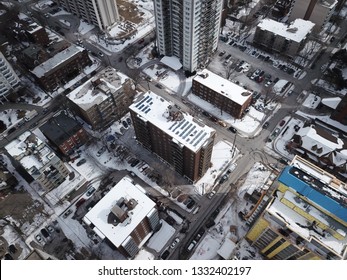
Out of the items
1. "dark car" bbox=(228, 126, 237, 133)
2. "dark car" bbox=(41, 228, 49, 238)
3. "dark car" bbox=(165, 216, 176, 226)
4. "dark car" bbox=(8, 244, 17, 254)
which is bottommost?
"dark car" bbox=(8, 244, 17, 254)

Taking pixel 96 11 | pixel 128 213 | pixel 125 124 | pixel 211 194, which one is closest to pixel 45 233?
pixel 128 213

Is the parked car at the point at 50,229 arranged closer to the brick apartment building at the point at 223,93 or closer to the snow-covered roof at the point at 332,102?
the brick apartment building at the point at 223,93

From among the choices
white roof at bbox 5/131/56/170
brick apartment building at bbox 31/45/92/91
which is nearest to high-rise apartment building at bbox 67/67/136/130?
white roof at bbox 5/131/56/170

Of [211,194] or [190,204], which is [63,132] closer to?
[190,204]

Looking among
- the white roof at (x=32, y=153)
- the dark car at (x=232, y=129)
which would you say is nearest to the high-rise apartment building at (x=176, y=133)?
the dark car at (x=232, y=129)

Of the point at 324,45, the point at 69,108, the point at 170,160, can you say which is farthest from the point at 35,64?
the point at 324,45

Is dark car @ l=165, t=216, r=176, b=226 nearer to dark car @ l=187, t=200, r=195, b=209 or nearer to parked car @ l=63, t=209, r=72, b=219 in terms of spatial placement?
dark car @ l=187, t=200, r=195, b=209
